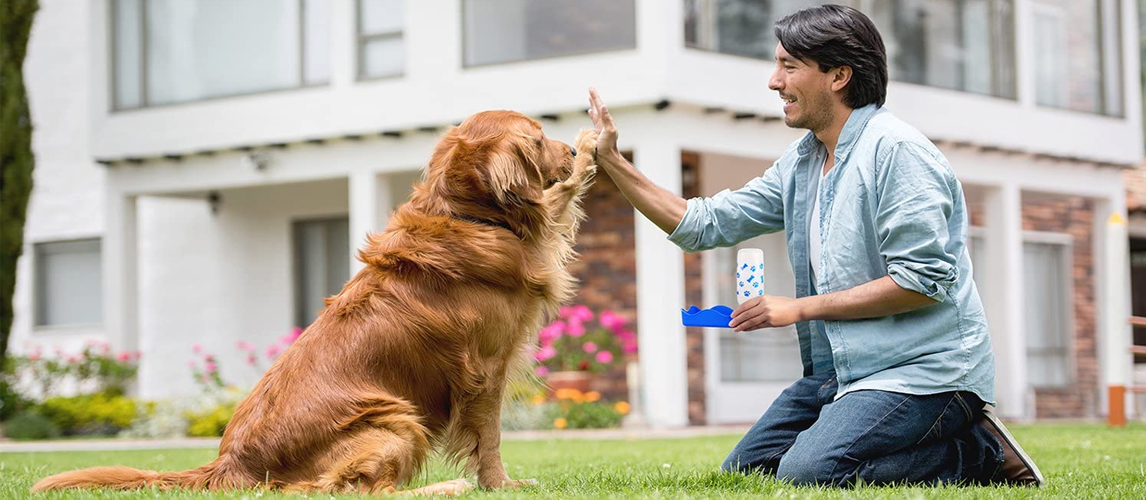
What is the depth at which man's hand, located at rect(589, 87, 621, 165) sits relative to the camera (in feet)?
16.5

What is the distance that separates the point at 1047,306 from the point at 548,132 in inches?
349

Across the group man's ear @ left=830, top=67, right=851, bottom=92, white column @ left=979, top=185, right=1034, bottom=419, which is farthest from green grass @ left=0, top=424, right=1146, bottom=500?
white column @ left=979, top=185, right=1034, bottom=419

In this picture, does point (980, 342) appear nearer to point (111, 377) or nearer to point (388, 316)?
point (388, 316)

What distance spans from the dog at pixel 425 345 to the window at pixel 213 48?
1006 cm

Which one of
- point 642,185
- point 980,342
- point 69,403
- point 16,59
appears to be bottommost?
point 69,403

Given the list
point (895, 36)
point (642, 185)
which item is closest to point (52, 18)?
point (895, 36)

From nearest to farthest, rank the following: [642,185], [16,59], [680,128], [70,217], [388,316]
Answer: [388,316] < [642,185] < [680,128] < [16,59] < [70,217]

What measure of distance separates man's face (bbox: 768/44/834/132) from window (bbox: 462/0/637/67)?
7670 mm

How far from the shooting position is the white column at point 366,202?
13.7 m

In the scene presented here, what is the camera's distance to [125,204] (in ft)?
49.9

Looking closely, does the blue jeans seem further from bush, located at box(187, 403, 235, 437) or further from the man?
bush, located at box(187, 403, 235, 437)

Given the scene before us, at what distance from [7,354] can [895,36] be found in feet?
35.1

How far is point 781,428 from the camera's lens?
5145 millimetres

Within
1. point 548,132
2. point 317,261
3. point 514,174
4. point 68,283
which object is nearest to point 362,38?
point 548,132
